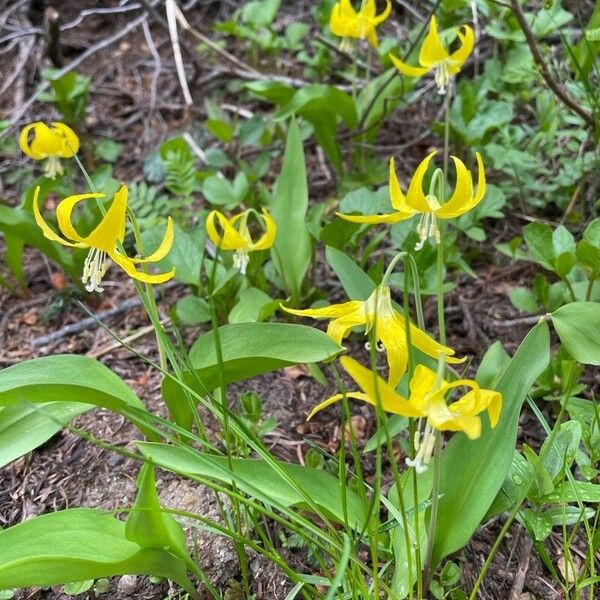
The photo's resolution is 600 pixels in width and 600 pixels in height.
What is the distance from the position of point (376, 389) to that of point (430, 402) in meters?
0.19

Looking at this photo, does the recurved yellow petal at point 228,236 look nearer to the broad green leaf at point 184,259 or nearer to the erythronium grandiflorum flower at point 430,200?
the broad green leaf at point 184,259

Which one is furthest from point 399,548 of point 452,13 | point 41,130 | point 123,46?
point 123,46

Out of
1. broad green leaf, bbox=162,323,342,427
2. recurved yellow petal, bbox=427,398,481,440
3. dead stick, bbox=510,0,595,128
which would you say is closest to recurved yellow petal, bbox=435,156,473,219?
broad green leaf, bbox=162,323,342,427

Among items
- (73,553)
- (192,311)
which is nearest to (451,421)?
(73,553)

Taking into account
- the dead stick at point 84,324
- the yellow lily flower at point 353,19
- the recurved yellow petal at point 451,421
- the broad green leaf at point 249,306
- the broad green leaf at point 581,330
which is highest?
the yellow lily flower at point 353,19

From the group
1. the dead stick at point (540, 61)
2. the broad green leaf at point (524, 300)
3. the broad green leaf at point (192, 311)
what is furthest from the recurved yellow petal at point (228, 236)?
the dead stick at point (540, 61)

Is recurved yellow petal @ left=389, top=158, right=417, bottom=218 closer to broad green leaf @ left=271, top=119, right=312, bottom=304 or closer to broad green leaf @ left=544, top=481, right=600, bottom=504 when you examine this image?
broad green leaf @ left=544, top=481, right=600, bottom=504

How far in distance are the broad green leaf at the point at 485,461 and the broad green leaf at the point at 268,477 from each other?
0.71 feet

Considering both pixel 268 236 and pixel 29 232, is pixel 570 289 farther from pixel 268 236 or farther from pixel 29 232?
pixel 29 232

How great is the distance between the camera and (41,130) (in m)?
2.63

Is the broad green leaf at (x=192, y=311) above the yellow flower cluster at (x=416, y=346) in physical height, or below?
below

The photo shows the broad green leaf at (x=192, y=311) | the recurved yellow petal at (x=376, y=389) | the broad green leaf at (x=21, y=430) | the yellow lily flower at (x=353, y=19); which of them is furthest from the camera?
the yellow lily flower at (x=353, y=19)

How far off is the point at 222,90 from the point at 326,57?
75cm

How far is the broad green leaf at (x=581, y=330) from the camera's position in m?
1.60
